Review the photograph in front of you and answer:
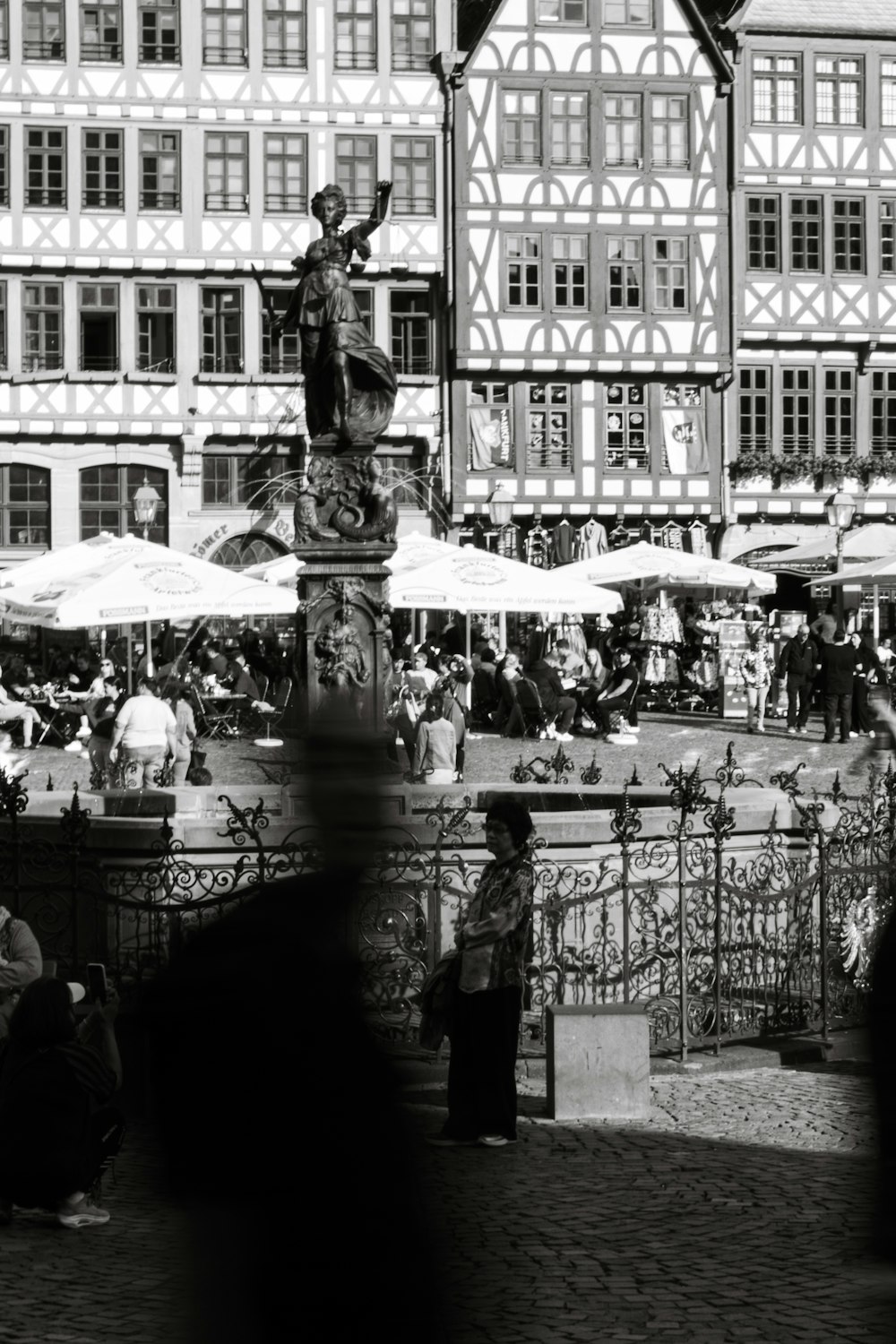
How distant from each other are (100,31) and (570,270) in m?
10.5

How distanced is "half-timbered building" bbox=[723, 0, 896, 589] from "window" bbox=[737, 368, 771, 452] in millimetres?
27

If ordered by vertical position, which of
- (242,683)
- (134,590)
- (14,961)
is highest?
(134,590)

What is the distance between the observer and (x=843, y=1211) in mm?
7730

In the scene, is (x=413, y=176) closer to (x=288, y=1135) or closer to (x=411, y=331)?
(x=411, y=331)

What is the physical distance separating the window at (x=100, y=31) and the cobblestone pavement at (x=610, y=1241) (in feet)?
120

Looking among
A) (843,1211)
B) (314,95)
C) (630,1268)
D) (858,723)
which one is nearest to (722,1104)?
(843,1211)

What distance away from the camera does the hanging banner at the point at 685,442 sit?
44469mm

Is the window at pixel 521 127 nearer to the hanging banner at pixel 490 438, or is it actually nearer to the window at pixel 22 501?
the hanging banner at pixel 490 438

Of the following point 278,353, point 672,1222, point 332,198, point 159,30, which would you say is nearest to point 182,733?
point 332,198

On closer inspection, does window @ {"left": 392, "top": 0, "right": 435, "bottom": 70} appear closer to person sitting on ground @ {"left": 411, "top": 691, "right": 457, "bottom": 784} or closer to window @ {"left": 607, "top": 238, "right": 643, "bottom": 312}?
window @ {"left": 607, "top": 238, "right": 643, "bottom": 312}

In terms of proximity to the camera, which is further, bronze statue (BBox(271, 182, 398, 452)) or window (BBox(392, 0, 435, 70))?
window (BBox(392, 0, 435, 70))

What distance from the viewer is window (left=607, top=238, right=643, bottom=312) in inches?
1746

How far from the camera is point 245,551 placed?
42812mm

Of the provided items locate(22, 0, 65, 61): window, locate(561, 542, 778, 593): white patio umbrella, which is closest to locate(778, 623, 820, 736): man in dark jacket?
locate(561, 542, 778, 593): white patio umbrella
